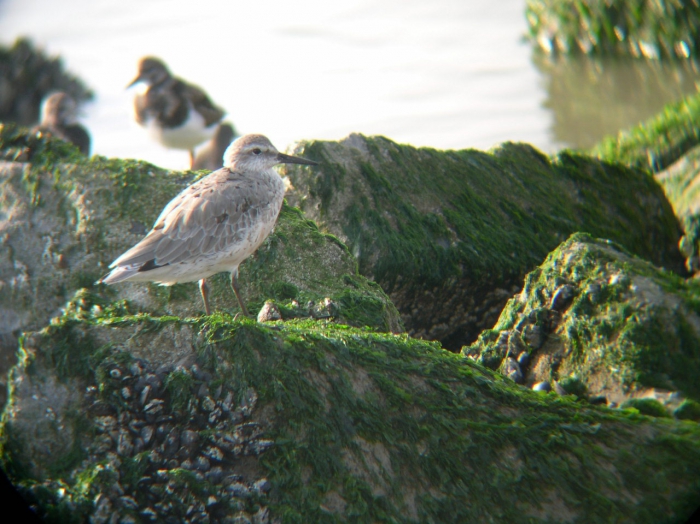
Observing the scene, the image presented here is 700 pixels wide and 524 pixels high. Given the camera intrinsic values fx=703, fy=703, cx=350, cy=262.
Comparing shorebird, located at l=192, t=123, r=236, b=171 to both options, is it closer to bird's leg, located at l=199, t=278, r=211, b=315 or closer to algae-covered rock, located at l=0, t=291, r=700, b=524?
bird's leg, located at l=199, t=278, r=211, b=315

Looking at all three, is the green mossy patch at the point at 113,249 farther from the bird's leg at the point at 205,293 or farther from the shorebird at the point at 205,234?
the shorebird at the point at 205,234

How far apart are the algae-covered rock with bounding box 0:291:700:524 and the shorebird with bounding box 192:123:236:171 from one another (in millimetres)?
7019

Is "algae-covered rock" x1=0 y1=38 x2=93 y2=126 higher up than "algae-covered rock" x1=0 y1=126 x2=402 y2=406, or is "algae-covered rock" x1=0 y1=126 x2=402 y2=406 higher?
"algae-covered rock" x1=0 y1=38 x2=93 y2=126

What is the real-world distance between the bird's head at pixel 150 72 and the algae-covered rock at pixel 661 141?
6.36 metres

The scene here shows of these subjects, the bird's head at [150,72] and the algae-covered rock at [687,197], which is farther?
the bird's head at [150,72]

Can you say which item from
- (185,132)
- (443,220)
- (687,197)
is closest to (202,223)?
(443,220)

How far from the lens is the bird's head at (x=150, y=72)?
10.4m

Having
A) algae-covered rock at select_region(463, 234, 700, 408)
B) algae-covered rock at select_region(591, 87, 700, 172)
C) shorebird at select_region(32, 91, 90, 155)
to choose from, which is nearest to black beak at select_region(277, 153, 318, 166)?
algae-covered rock at select_region(463, 234, 700, 408)

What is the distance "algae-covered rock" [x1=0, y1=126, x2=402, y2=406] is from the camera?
474 centimetres

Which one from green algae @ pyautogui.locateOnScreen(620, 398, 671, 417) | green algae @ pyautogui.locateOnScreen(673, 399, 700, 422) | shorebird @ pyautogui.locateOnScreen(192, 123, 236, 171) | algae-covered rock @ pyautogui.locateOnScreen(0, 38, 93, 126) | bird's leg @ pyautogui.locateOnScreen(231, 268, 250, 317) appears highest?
algae-covered rock @ pyautogui.locateOnScreen(0, 38, 93, 126)

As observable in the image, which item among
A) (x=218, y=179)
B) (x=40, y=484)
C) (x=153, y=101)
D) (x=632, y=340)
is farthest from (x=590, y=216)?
(x=153, y=101)

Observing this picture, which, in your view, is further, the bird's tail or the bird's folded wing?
the bird's folded wing

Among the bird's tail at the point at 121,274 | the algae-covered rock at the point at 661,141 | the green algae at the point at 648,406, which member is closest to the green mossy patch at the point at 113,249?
the bird's tail at the point at 121,274

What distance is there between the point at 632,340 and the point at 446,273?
1.74m
